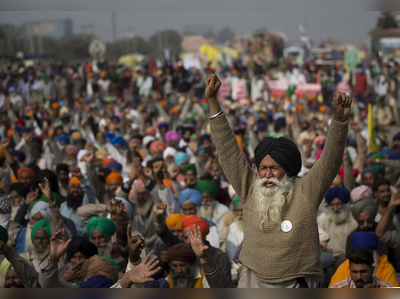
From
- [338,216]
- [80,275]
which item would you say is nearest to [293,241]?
[80,275]

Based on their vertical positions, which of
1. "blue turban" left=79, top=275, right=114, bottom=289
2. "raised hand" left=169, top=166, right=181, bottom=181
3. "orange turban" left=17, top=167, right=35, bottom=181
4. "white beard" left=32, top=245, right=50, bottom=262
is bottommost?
"orange turban" left=17, top=167, right=35, bottom=181

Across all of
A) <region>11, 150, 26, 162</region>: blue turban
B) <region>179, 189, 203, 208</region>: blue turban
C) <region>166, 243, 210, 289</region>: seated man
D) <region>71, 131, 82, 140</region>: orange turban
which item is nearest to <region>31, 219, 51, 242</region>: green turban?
<region>166, 243, 210, 289</region>: seated man

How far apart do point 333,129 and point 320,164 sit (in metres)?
0.19

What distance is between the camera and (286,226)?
103 inches

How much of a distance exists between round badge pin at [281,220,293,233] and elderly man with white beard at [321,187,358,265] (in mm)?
2757

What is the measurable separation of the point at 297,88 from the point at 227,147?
16.1m

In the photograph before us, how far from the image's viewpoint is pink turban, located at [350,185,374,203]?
6000 mm

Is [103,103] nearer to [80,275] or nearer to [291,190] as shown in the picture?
[80,275]

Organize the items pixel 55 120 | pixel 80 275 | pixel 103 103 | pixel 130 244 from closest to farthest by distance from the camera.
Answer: pixel 130 244, pixel 80 275, pixel 55 120, pixel 103 103

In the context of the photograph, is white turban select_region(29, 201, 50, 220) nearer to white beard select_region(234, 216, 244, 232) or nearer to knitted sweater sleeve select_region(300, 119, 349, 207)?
white beard select_region(234, 216, 244, 232)

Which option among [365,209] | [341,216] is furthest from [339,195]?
[365,209]

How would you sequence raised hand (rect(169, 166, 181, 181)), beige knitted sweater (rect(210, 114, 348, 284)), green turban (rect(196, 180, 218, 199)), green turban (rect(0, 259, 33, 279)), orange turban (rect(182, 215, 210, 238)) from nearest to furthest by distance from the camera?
beige knitted sweater (rect(210, 114, 348, 284))
green turban (rect(0, 259, 33, 279))
orange turban (rect(182, 215, 210, 238))
green turban (rect(196, 180, 218, 199))
raised hand (rect(169, 166, 181, 181))

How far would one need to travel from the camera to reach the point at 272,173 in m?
2.75

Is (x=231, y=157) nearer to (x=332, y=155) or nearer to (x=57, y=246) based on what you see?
(x=332, y=155)
